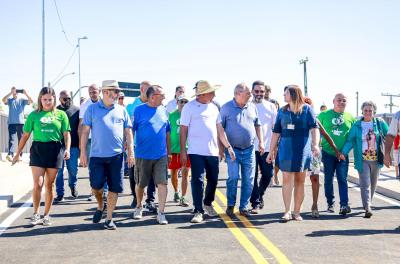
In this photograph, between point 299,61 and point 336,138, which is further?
point 299,61

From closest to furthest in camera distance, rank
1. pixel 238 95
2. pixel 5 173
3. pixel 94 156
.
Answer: pixel 94 156 → pixel 238 95 → pixel 5 173

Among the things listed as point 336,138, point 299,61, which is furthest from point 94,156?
point 299,61

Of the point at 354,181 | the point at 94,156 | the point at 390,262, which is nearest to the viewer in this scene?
the point at 390,262

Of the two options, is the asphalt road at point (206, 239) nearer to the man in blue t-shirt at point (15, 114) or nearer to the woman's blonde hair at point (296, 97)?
the woman's blonde hair at point (296, 97)

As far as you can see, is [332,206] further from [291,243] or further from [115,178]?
[115,178]

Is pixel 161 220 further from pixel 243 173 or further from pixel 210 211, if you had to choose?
pixel 243 173

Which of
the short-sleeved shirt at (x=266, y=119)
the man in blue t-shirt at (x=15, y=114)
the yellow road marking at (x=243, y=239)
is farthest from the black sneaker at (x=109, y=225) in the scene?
the man in blue t-shirt at (x=15, y=114)

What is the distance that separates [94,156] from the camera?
8.68 meters

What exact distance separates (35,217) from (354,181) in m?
8.65

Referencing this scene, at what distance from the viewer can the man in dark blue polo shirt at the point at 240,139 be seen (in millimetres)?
9484

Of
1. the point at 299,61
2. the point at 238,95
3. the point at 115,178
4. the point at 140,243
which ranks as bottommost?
the point at 140,243

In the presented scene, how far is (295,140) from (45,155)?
364 centimetres

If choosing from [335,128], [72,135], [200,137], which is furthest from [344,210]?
[72,135]

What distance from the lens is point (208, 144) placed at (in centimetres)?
928
